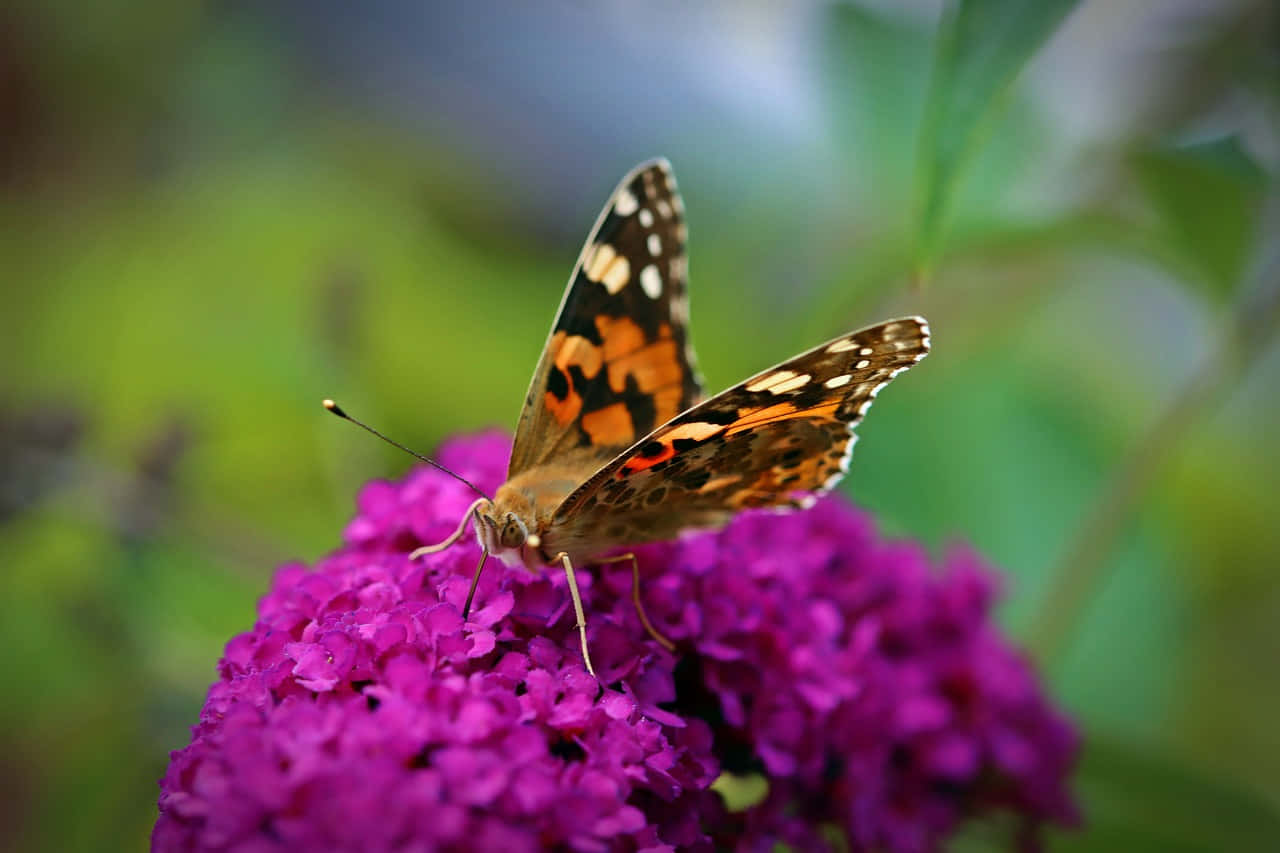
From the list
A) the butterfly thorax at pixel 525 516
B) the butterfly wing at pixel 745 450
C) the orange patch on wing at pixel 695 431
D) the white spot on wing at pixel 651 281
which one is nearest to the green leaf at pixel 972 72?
the butterfly wing at pixel 745 450

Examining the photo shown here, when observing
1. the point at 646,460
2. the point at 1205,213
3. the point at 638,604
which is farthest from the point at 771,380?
→ the point at 1205,213

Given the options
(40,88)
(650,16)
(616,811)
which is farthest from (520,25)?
(616,811)

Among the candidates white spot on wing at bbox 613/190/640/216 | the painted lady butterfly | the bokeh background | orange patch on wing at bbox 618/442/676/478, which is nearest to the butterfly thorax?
the painted lady butterfly

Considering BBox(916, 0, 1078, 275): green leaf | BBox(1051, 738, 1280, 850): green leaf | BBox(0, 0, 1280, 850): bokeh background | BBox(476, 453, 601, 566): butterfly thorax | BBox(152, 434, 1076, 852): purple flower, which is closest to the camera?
BBox(152, 434, 1076, 852): purple flower

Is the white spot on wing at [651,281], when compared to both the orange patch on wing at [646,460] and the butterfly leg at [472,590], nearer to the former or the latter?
the orange patch on wing at [646,460]

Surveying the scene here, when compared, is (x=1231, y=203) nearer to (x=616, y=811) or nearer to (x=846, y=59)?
(x=846, y=59)

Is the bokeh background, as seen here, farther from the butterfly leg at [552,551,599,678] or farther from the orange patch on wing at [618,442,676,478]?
the butterfly leg at [552,551,599,678]

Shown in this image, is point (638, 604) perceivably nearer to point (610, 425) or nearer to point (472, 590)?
point (472, 590)
